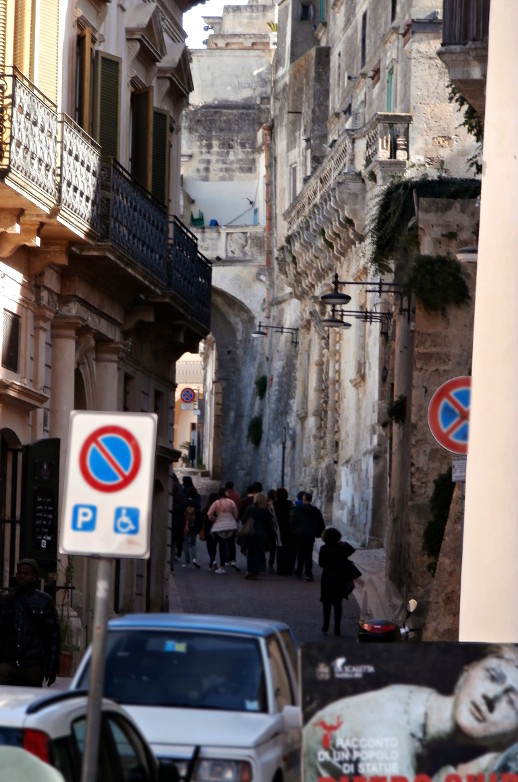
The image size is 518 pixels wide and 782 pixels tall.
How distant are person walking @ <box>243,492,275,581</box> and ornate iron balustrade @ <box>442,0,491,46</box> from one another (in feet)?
43.5

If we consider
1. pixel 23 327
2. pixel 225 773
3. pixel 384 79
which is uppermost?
pixel 384 79

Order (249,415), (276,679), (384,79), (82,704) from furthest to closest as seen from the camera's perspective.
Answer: (249,415), (384,79), (276,679), (82,704)

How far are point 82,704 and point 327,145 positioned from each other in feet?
154

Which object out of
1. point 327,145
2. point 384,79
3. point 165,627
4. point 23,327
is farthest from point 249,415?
point 165,627

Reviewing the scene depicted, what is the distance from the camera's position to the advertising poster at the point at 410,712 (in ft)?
25.5

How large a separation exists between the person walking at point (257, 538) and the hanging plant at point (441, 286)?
754 cm

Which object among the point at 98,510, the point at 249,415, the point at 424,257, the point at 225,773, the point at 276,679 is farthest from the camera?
the point at 249,415

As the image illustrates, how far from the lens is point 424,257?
2284cm

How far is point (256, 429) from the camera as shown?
61750mm

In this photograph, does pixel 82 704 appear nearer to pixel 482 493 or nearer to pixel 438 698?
pixel 438 698

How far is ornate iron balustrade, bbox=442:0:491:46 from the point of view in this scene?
55.6 ft

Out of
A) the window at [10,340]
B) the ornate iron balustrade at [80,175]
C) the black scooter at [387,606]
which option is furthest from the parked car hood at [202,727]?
the ornate iron balustrade at [80,175]

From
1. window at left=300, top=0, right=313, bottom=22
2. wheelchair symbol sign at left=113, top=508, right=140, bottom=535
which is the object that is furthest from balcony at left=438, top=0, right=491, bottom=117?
window at left=300, top=0, right=313, bottom=22

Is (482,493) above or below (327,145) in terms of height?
below
